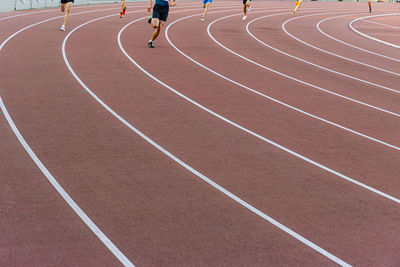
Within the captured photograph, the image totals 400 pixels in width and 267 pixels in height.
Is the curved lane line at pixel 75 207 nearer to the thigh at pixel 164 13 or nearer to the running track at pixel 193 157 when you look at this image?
the running track at pixel 193 157

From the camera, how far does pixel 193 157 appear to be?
8.04m

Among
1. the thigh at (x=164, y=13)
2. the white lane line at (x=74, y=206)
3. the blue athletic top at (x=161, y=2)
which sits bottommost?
the thigh at (x=164, y=13)

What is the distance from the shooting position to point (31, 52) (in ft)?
49.7

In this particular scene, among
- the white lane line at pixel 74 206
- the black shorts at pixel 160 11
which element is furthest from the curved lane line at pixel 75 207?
the black shorts at pixel 160 11

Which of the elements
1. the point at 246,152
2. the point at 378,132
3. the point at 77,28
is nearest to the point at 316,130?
the point at 378,132

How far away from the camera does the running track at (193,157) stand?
549cm

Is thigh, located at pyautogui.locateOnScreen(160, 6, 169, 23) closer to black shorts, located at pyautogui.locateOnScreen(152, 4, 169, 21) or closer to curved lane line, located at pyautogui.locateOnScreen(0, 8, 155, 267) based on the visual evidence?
black shorts, located at pyautogui.locateOnScreen(152, 4, 169, 21)

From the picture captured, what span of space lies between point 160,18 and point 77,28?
449cm

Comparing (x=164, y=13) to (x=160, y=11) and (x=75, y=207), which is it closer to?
(x=160, y=11)

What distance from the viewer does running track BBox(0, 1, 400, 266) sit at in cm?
549

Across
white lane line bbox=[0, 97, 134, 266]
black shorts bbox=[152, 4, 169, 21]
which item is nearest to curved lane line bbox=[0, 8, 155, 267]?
white lane line bbox=[0, 97, 134, 266]

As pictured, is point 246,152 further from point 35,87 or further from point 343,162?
point 35,87

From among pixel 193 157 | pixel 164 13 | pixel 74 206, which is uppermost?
pixel 74 206

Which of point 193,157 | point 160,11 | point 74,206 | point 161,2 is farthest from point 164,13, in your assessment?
point 74,206
